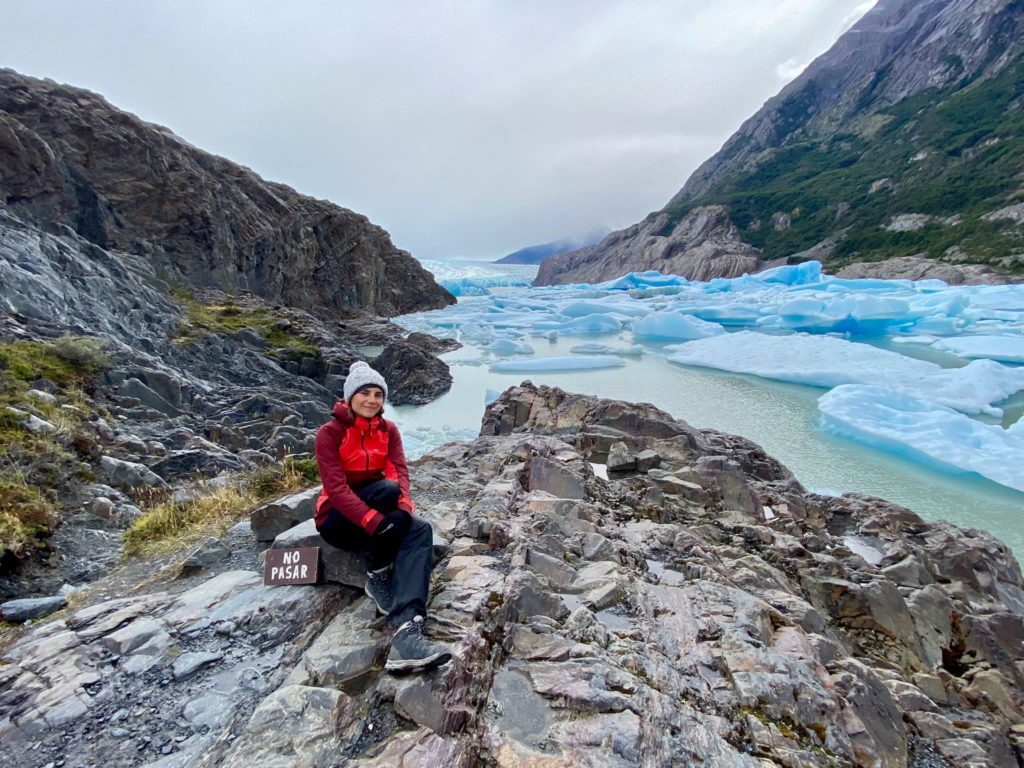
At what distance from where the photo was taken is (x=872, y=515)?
6133 millimetres

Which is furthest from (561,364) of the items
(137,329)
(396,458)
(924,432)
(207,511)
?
(396,458)

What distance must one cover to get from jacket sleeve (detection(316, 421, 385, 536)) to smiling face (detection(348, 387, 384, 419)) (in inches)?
5.8

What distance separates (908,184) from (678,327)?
55.3 meters

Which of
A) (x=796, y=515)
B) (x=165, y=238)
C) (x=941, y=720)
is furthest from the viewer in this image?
(x=165, y=238)

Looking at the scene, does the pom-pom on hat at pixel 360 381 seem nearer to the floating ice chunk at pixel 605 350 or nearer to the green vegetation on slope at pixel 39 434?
the green vegetation on slope at pixel 39 434

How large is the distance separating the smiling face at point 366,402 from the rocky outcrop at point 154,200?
17604 mm

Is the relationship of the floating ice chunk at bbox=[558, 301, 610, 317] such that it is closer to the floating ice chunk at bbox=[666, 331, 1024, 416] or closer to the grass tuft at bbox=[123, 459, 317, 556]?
the floating ice chunk at bbox=[666, 331, 1024, 416]

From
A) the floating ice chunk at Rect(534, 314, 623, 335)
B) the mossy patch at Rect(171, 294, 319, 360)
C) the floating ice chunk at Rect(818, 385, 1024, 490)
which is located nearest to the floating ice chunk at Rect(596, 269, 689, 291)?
the floating ice chunk at Rect(534, 314, 623, 335)

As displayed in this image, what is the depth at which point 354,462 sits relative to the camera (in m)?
2.88

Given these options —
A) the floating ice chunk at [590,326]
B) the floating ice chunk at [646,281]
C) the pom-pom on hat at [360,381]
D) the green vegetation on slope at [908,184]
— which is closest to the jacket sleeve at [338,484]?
the pom-pom on hat at [360,381]

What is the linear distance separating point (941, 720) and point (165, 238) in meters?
32.2

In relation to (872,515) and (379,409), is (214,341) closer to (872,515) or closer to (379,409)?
(379,409)

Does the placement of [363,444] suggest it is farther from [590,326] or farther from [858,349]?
[590,326]

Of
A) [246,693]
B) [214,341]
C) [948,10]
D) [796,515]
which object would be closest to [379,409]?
[246,693]
